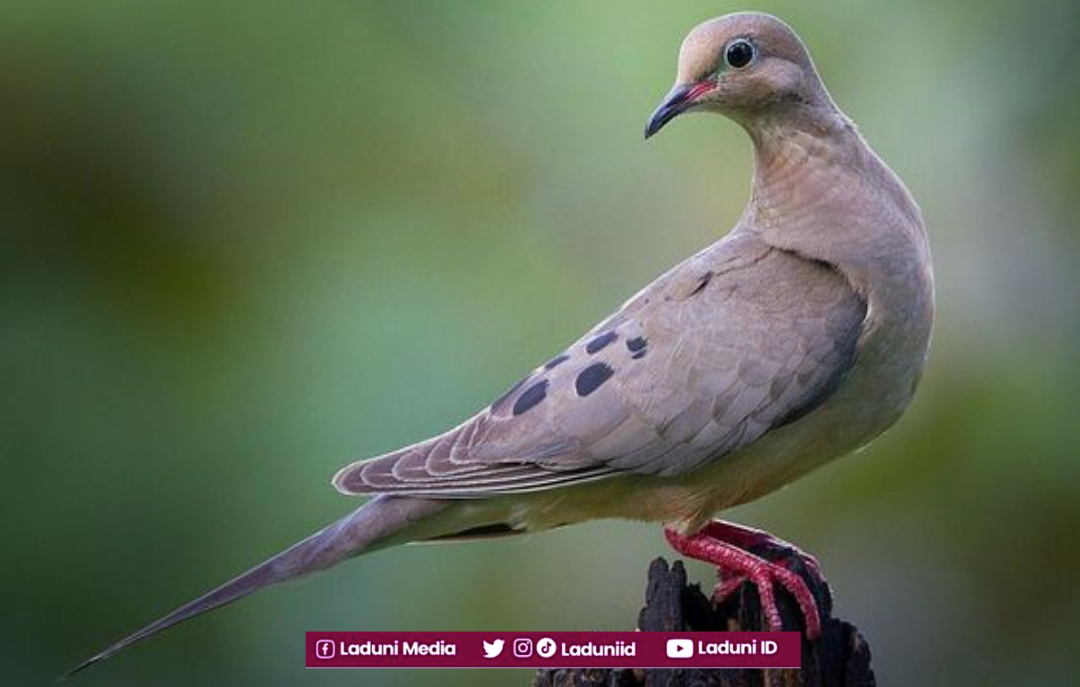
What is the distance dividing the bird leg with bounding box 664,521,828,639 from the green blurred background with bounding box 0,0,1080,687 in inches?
46.7

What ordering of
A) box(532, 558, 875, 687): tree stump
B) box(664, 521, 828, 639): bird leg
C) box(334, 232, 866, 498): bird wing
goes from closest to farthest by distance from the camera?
box(532, 558, 875, 687): tree stump < box(664, 521, 828, 639): bird leg < box(334, 232, 866, 498): bird wing

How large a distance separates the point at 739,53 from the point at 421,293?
73.4 inches

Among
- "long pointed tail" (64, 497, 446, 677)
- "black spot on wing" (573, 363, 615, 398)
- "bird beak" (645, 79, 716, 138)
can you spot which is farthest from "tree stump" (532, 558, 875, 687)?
"bird beak" (645, 79, 716, 138)

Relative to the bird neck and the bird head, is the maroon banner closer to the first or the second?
the bird neck

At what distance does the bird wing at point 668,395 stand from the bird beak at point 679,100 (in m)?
0.36

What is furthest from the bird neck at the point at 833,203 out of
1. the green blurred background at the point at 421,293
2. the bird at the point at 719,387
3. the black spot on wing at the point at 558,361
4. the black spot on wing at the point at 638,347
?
the green blurred background at the point at 421,293

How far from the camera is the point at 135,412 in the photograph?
5902 millimetres

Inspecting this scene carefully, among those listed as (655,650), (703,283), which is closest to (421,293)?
(703,283)

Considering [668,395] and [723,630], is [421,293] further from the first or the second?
[723,630]

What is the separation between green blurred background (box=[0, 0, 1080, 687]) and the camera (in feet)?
18.6

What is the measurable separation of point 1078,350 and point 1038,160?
0.58m

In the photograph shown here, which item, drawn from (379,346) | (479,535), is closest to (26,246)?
(379,346)

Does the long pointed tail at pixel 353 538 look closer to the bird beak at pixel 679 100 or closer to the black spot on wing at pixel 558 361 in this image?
the black spot on wing at pixel 558 361

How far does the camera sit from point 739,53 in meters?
4.27
